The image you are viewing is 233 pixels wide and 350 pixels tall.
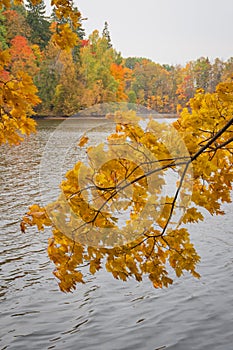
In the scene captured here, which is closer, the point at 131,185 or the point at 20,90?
the point at 131,185

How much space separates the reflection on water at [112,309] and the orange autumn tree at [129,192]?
2.82 meters

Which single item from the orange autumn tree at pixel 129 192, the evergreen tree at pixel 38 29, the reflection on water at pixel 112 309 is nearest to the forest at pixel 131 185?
the orange autumn tree at pixel 129 192

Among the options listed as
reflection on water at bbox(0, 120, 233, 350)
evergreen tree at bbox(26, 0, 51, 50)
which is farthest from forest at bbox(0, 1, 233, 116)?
reflection on water at bbox(0, 120, 233, 350)

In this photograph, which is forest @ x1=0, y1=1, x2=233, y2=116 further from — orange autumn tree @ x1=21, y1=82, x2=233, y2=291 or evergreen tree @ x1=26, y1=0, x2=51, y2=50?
orange autumn tree @ x1=21, y1=82, x2=233, y2=291

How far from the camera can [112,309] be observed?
663 cm

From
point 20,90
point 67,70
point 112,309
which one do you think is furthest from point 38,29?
point 20,90

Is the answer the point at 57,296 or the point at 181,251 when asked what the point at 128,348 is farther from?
the point at 181,251

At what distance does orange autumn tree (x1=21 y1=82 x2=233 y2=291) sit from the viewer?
3.03m

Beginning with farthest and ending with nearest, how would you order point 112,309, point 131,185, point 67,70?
1. point 67,70
2. point 112,309
3. point 131,185

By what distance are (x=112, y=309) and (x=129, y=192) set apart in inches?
155

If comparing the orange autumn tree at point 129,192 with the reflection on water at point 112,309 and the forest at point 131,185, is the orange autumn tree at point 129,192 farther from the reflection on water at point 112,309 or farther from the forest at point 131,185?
the reflection on water at point 112,309

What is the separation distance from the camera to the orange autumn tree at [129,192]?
9.95 ft

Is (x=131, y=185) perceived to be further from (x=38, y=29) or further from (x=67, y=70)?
(x=38, y=29)

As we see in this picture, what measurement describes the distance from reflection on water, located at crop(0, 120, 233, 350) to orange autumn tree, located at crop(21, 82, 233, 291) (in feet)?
9.25
